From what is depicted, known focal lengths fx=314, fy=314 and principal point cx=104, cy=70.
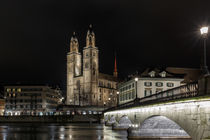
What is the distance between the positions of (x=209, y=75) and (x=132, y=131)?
22.3 metres

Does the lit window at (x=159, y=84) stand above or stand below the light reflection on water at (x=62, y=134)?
above

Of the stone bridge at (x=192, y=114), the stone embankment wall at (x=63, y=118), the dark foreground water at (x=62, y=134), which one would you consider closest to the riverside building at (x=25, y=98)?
the stone embankment wall at (x=63, y=118)

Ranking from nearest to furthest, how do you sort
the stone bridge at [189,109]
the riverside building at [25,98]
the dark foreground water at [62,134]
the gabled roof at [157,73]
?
the stone bridge at [189,109] → the dark foreground water at [62,134] → the gabled roof at [157,73] → the riverside building at [25,98]

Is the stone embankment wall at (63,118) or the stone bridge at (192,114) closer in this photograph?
the stone bridge at (192,114)

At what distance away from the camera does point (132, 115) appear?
141ft

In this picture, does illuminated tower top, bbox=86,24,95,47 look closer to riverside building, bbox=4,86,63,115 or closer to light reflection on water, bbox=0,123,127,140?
riverside building, bbox=4,86,63,115

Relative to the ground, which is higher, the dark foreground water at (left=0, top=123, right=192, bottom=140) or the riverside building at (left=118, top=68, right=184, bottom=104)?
the riverside building at (left=118, top=68, right=184, bottom=104)

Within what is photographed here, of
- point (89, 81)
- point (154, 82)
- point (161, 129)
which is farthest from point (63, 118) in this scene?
point (161, 129)

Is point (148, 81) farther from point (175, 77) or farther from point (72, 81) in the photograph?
point (72, 81)

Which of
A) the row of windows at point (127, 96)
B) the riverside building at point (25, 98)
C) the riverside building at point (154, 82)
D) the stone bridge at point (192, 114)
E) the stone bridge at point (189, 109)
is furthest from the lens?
the riverside building at point (25, 98)

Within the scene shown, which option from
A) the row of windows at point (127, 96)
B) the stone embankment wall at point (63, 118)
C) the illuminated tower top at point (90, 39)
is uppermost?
the illuminated tower top at point (90, 39)

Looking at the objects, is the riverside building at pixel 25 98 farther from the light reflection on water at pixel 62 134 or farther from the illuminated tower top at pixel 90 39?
the light reflection on water at pixel 62 134

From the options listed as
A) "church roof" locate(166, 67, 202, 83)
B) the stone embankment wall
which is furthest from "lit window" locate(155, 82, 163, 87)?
the stone embankment wall

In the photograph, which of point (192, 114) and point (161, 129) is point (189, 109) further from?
point (161, 129)
